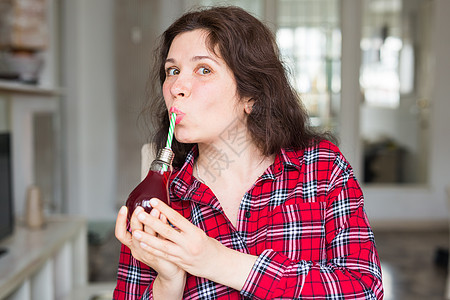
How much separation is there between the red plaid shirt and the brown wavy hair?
5 centimetres

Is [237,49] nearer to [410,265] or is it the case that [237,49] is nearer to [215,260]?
[215,260]

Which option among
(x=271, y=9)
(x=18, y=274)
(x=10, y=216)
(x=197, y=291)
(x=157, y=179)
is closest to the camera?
(x=157, y=179)

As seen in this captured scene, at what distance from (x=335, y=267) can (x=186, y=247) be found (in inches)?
10.9

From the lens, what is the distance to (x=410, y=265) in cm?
340

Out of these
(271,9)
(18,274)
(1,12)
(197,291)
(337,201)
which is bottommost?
(18,274)

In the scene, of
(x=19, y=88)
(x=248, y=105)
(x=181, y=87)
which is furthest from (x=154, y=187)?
(x=19, y=88)

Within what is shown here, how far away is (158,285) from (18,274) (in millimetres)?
1114

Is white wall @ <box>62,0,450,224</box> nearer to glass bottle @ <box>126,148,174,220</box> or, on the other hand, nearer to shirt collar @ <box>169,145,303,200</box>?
shirt collar @ <box>169,145,303,200</box>

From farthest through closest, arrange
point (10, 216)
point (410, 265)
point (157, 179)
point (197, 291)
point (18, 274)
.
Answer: point (410, 265) → point (10, 216) → point (18, 274) → point (197, 291) → point (157, 179)

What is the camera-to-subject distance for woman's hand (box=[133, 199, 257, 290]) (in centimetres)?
71

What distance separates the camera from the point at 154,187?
74 centimetres

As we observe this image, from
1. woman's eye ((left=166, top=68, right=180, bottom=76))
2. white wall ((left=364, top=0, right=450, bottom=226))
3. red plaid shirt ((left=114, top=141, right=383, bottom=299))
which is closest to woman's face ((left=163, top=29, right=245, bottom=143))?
woman's eye ((left=166, top=68, right=180, bottom=76))

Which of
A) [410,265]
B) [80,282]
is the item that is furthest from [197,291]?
[410,265]

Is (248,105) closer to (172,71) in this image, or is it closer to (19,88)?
(172,71)
